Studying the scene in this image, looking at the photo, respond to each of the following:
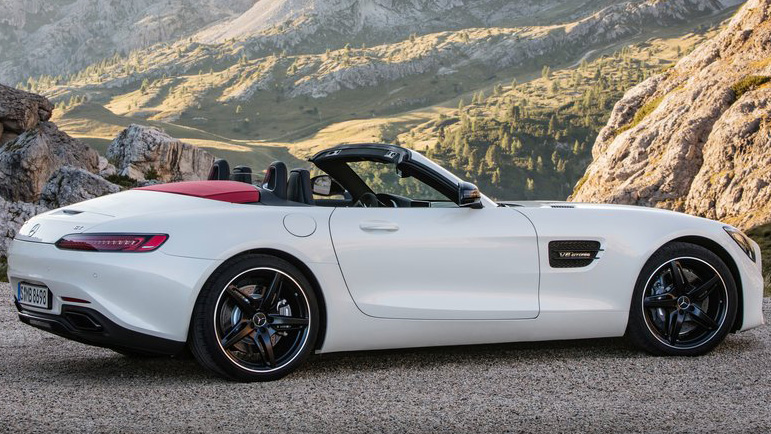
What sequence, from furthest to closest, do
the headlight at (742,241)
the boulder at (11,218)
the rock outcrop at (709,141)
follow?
the rock outcrop at (709,141) < the boulder at (11,218) < the headlight at (742,241)

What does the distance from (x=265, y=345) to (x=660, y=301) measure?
2.85 m

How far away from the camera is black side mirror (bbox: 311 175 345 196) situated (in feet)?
21.5

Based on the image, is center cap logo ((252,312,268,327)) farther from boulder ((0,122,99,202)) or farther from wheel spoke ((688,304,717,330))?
boulder ((0,122,99,202))

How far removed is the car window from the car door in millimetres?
415

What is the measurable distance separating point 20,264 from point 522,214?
3.23 metres

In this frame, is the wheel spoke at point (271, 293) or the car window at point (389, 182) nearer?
the wheel spoke at point (271, 293)

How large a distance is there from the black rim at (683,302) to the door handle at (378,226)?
1.94 meters

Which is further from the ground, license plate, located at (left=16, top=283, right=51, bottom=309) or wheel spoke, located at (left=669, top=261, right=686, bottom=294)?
wheel spoke, located at (left=669, top=261, right=686, bottom=294)

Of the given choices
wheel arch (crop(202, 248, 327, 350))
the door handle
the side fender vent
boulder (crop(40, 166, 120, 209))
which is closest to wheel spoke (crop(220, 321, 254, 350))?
wheel arch (crop(202, 248, 327, 350))

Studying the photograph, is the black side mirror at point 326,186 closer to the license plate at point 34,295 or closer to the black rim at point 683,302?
the license plate at point 34,295

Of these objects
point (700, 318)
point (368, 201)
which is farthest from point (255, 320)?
point (700, 318)

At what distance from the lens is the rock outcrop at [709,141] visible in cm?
3738

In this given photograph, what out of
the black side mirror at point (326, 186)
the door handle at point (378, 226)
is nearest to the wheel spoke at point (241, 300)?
the door handle at point (378, 226)

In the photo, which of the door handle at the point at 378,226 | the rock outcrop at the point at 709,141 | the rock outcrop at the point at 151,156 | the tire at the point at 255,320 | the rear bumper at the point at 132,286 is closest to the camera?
the rear bumper at the point at 132,286
